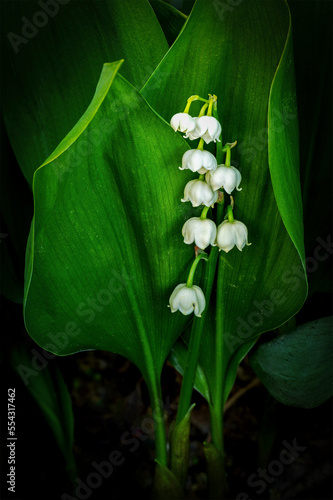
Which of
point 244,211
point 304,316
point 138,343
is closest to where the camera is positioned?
point 244,211

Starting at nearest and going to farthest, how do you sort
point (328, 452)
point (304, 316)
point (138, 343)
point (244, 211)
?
point (244, 211), point (138, 343), point (328, 452), point (304, 316)

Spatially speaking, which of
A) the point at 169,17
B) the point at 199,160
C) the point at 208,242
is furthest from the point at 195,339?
the point at 169,17

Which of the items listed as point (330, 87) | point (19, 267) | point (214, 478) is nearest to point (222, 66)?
point (330, 87)

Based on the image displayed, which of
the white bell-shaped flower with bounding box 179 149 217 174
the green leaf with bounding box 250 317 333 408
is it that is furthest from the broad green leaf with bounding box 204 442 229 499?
the white bell-shaped flower with bounding box 179 149 217 174

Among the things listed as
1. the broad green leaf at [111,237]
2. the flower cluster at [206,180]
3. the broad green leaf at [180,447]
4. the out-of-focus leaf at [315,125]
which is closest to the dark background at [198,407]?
the out-of-focus leaf at [315,125]

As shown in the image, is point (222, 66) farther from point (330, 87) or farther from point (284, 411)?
point (284, 411)

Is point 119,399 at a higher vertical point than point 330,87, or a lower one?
lower

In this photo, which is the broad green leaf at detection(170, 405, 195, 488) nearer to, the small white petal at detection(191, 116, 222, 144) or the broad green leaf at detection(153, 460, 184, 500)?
the broad green leaf at detection(153, 460, 184, 500)
